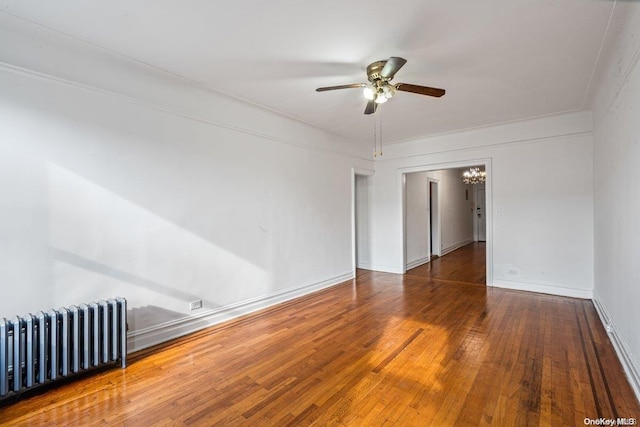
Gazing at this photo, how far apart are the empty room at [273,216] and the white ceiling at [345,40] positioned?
0.07ft

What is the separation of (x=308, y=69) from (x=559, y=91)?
310cm

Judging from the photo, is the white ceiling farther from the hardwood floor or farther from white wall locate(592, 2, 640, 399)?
the hardwood floor

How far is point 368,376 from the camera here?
2.33 meters

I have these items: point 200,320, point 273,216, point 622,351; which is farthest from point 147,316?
point 622,351

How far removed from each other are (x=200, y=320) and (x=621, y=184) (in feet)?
14.1

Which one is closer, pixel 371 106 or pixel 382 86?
pixel 382 86

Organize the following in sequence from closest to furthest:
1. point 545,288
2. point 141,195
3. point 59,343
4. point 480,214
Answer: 1. point 59,343
2. point 141,195
3. point 545,288
4. point 480,214

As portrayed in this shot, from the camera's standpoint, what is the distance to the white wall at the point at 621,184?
6.73 feet

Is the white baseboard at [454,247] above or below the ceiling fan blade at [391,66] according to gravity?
below

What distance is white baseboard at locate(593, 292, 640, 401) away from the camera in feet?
6.80

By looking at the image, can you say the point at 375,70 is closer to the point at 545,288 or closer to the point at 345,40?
the point at 345,40

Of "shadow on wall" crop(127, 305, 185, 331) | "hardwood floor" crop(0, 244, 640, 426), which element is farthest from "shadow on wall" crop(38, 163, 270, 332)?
"hardwood floor" crop(0, 244, 640, 426)

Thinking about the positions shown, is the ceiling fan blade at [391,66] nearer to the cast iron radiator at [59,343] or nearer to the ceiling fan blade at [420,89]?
the ceiling fan blade at [420,89]

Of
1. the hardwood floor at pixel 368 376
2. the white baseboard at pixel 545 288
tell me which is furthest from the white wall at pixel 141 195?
the white baseboard at pixel 545 288
